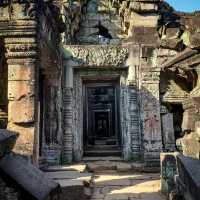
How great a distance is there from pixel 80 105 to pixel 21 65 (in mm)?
4476

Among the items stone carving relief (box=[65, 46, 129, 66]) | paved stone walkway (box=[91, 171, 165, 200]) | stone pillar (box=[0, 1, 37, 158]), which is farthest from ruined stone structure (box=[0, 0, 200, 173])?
paved stone walkway (box=[91, 171, 165, 200])

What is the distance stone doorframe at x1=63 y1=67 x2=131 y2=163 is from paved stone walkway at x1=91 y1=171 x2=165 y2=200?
2.31m

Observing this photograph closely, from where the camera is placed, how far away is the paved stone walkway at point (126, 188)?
19.0 ft

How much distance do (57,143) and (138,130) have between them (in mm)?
2465

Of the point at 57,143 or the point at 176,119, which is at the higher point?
the point at 176,119

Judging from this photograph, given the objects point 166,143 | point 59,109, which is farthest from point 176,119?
point 59,109

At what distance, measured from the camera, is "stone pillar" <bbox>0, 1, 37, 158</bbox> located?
609cm

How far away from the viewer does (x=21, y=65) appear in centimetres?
621

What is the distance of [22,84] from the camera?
20.2 feet

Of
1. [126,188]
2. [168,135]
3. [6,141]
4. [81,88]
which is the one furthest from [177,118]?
[6,141]

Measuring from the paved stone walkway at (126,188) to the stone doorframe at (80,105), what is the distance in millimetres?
2315

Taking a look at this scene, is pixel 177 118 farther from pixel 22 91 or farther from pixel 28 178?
pixel 28 178

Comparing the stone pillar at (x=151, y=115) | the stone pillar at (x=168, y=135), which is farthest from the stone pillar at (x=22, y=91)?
the stone pillar at (x=168, y=135)

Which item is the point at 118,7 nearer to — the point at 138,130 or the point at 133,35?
the point at 133,35
